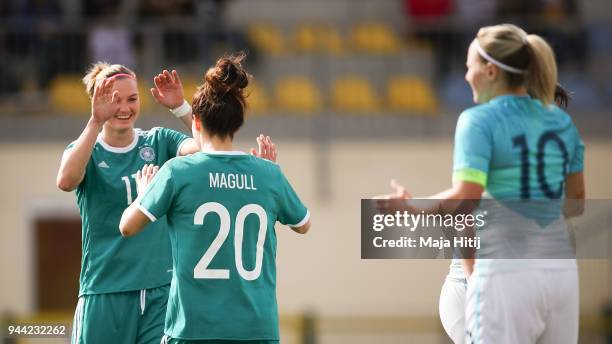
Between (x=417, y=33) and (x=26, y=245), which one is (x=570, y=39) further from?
(x=26, y=245)

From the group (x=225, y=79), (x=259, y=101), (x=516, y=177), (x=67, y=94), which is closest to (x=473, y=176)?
(x=516, y=177)

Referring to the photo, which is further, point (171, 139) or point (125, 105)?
point (171, 139)

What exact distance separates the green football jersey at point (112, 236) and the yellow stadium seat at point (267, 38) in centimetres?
930

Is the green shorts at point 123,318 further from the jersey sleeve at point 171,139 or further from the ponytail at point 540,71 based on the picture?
the ponytail at point 540,71

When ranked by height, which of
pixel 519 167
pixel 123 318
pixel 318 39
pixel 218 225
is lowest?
pixel 123 318

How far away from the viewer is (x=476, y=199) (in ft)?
15.4

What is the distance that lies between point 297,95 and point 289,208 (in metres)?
9.78

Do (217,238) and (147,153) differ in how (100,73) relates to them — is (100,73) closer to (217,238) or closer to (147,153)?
(147,153)

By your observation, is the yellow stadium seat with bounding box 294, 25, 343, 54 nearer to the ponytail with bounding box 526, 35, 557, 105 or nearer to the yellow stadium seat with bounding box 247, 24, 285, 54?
the yellow stadium seat with bounding box 247, 24, 285, 54

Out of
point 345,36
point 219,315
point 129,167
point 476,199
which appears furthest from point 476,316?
point 345,36

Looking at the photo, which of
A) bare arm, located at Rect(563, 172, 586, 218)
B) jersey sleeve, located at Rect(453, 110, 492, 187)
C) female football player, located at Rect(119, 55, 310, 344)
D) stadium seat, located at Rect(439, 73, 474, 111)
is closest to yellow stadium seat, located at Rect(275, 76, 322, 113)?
stadium seat, located at Rect(439, 73, 474, 111)

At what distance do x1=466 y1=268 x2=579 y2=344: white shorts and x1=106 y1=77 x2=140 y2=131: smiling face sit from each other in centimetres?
192

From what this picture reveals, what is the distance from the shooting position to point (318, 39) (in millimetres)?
15633

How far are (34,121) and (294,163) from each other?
3.06m
